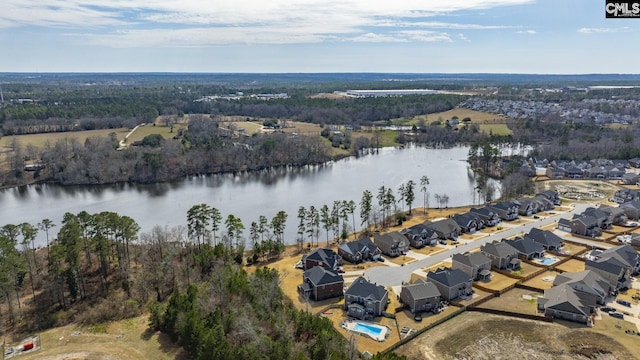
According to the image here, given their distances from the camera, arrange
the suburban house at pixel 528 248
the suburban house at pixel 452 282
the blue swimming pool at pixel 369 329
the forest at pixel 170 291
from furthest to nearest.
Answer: the suburban house at pixel 528 248, the suburban house at pixel 452 282, the blue swimming pool at pixel 369 329, the forest at pixel 170 291

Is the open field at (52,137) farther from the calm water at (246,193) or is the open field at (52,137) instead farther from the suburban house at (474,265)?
the suburban house at (474,265)

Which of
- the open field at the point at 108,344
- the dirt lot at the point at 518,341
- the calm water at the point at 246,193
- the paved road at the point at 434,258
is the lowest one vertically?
the dirt lot at the point at 518,341

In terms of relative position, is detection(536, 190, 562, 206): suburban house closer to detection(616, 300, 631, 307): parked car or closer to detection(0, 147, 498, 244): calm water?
detection(0, 147, 498, 244): calm water

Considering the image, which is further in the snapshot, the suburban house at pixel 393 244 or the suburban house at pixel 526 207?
the suburban house at pixel 526 207

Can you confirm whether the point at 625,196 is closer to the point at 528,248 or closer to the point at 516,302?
the point at 528,248

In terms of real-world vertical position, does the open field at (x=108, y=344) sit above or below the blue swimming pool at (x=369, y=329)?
above

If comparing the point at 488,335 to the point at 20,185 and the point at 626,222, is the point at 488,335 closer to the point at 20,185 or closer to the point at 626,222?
the point at 626,222

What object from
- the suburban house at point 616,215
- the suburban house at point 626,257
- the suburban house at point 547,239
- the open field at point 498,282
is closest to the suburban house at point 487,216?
the suburban house at point 547,239

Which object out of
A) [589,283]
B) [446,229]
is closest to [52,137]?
[446,229]

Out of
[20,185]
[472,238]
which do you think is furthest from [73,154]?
[472,238]
